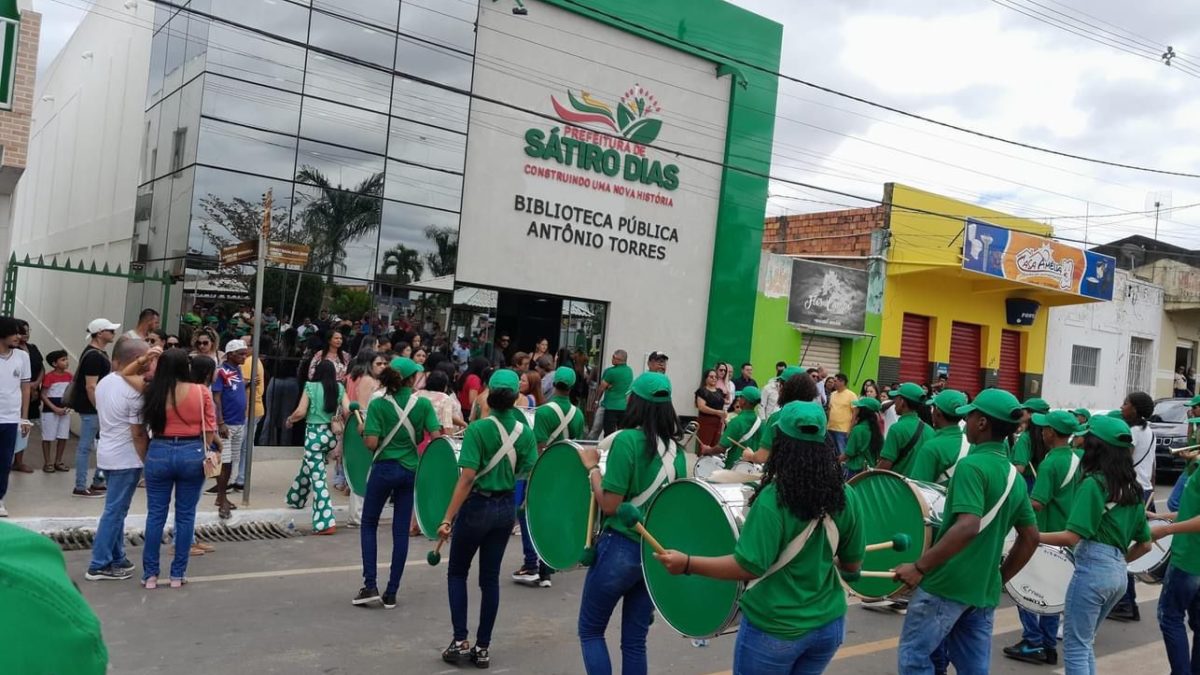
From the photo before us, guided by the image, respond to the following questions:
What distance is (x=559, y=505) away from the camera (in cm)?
542

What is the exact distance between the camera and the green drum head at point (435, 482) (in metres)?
6.29

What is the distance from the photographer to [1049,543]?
5133mm

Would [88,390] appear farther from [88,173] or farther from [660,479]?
[88,173]

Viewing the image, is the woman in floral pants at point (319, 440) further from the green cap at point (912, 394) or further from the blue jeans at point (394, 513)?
the green cap at point (912, 394)

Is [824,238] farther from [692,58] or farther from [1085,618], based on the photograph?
[1085,618]

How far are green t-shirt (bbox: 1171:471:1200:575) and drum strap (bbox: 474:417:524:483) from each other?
3.93 metres

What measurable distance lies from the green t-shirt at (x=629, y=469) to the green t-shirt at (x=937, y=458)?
2.60 m

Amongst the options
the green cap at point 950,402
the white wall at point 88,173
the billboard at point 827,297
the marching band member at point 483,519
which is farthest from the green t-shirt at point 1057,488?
the billboard at point 827,297

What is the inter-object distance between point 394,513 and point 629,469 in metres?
2.68

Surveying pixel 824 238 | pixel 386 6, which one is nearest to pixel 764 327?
pixel 824 238

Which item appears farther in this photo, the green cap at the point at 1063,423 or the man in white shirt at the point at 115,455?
the man in white shirt at the point at 115,455

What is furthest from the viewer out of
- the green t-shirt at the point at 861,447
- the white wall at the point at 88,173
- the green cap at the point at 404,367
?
the white wall at the point at 88,173

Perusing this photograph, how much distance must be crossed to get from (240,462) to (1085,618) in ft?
27.3

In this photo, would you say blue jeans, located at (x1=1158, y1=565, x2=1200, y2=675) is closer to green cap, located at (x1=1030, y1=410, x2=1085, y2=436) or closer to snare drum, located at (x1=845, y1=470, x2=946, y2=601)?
green cap, located at (x1=1030, y1=410, x2=1085, y2=436)
